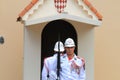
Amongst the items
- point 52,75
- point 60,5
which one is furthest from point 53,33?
point 52,75

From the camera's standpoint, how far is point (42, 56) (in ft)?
29.9

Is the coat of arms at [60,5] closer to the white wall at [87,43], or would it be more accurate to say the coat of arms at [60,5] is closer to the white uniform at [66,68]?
the white wall at [87,43]

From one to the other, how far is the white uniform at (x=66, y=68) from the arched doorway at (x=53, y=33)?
1555 mm

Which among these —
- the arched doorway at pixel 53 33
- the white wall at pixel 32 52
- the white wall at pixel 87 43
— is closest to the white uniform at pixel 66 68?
the white wall at pixel 32 52

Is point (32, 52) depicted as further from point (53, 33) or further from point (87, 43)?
point (87, 43)

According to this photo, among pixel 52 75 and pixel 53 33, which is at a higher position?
pixel 53 33

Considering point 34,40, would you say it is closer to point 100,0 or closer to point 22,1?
point 22,1

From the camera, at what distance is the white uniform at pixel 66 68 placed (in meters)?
7.42

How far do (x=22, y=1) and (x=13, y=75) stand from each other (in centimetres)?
157

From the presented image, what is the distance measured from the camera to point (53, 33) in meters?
9.12

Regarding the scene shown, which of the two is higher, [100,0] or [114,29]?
[100,0]

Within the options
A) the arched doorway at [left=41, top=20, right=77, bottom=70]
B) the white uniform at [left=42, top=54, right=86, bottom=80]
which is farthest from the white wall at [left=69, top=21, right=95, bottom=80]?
the white uniform at [left=42, top=54, right=86, bottom=80]

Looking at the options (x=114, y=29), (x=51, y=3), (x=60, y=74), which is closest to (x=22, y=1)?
(x=51, y=3)

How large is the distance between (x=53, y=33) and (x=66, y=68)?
5.76ft
